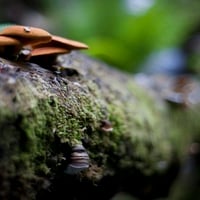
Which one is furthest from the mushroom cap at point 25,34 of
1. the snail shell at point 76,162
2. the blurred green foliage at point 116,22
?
the blurred green foliage at point 116,22

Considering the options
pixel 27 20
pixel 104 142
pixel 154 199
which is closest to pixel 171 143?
pixel 154 199

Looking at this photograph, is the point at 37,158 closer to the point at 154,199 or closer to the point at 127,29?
the point at 154,199

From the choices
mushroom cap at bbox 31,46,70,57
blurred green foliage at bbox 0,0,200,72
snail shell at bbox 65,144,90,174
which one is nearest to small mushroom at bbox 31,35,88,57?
mushroom cap at bbox 31,46,70,57

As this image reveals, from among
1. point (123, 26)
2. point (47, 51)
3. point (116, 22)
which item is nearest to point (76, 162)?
point (47, 51)

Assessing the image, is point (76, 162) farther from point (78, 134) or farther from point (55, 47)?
point (55, 47)

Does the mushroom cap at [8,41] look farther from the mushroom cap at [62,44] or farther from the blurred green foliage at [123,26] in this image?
the blurred green foliage at [123,26]

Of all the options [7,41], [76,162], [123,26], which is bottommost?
[76,162]

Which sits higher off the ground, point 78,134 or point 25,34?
point 25,34
